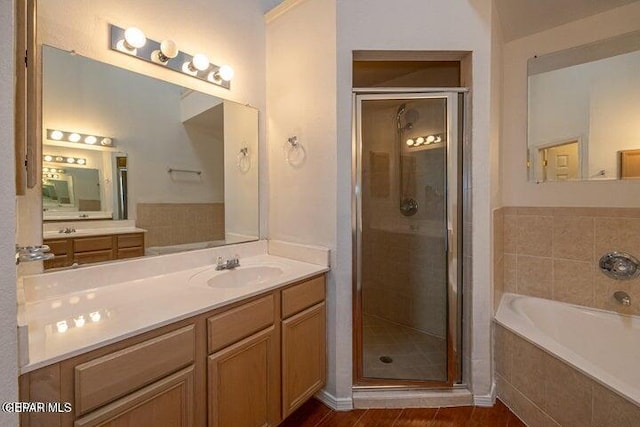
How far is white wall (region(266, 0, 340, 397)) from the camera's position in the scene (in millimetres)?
1760

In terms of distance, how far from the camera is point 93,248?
1.37m

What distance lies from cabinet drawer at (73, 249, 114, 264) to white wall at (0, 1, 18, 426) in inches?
27.5

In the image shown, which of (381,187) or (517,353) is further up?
(381,187)

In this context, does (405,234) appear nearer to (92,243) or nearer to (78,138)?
(92,243)

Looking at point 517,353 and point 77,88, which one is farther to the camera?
point 517,353

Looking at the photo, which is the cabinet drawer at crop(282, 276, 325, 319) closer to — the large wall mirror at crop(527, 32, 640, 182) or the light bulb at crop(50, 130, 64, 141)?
the light bulb at crop(50, 130, 64, 141)

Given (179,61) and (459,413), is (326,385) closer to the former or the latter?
(459,413)

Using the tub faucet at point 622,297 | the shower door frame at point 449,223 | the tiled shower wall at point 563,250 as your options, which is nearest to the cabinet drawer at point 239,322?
the shower door frame at point 449,223

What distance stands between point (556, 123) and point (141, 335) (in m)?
2.68

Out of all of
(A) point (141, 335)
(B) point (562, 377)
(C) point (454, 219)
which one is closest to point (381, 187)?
(C) point (454, 219)

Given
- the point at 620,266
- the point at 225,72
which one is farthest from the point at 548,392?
the point at 225,72

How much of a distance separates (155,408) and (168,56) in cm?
163

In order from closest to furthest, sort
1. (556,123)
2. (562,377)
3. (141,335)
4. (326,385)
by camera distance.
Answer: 1. (141,335)
2. (562,377)
3. (326,385)
4. (556,123)

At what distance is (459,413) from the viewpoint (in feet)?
5.61
